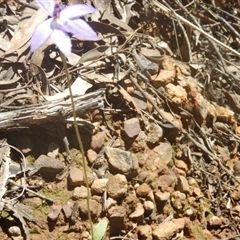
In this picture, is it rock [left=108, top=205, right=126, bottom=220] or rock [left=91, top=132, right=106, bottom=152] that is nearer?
rock [left=108, top=205, right=126, bottom=220]

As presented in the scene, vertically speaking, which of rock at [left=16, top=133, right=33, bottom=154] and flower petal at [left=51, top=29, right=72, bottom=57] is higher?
flower petal at [left=51, top=29, right=72, bottom=57]

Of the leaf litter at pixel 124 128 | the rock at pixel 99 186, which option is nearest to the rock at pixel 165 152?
the leaf litter at pixel 124 128

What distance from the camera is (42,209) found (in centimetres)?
191

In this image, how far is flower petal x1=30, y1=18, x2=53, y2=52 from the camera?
126cm

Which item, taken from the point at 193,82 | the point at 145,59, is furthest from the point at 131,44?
the point at 193,82

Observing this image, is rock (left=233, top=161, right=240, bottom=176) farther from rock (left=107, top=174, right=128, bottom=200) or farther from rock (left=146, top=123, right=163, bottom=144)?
rock (left=107, top=174, right=128, bottom=200)

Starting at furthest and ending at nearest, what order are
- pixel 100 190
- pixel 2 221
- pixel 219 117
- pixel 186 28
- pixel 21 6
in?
pixel 186 28 < pixel 219 117 < pixel 21 6 < pixel 100 190 < pixel 2 221

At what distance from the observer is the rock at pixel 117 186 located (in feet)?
6.59

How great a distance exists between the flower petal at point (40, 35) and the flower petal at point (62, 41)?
0.02 m

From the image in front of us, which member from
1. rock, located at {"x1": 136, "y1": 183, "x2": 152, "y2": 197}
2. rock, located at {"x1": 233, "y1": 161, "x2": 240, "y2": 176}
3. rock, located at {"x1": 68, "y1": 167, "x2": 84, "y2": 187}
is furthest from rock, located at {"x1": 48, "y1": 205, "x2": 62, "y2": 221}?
rock, located at {"x1": 233, "y1": 161, "x2": 240, "y2": 176}

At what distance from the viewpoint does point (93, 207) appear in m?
1.95

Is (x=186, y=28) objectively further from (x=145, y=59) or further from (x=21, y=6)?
(x=21, y=6)

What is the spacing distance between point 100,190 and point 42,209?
25cm

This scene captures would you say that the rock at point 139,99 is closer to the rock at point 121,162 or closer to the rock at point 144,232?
the rock at point 121,162
